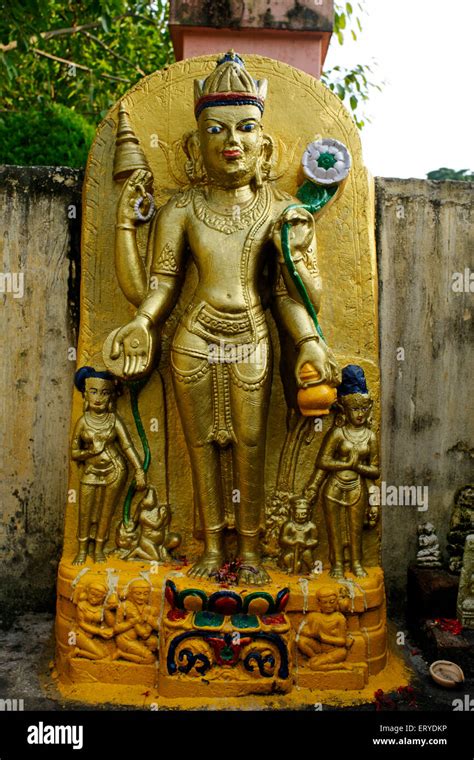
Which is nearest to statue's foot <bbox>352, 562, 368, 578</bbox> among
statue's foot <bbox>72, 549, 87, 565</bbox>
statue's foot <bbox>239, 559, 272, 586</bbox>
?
statue's foot <bbox>239, 559, 272, 586</bbox>

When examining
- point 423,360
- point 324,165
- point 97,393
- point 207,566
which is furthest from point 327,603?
point 324,165

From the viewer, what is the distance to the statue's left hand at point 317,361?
415 cm

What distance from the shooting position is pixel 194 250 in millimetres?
4418

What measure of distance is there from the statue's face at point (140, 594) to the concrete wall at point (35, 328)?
1262 millimetres

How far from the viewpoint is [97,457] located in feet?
14.4

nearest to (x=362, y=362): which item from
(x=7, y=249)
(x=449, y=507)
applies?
(x=449, y=507)

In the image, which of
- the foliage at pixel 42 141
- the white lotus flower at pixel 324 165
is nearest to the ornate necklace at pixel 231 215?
the white lotus flower at pixel 324 165

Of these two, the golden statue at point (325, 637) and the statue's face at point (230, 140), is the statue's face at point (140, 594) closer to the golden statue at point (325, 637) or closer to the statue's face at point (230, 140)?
the golden statue at point (325, 637)

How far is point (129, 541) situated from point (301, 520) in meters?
1.01

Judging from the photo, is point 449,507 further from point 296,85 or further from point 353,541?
point 296,85

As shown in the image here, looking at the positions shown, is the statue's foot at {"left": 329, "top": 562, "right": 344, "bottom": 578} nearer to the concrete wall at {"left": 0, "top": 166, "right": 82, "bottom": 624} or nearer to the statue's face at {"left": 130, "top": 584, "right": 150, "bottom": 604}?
the statue's face at {"left": 130, "top": 584, "right": 150, "bottom": 604}

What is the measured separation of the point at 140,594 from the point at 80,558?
459 mm

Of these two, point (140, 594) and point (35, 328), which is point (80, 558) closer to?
point (140, 594)

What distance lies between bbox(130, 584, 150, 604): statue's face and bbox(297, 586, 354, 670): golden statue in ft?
2.77
